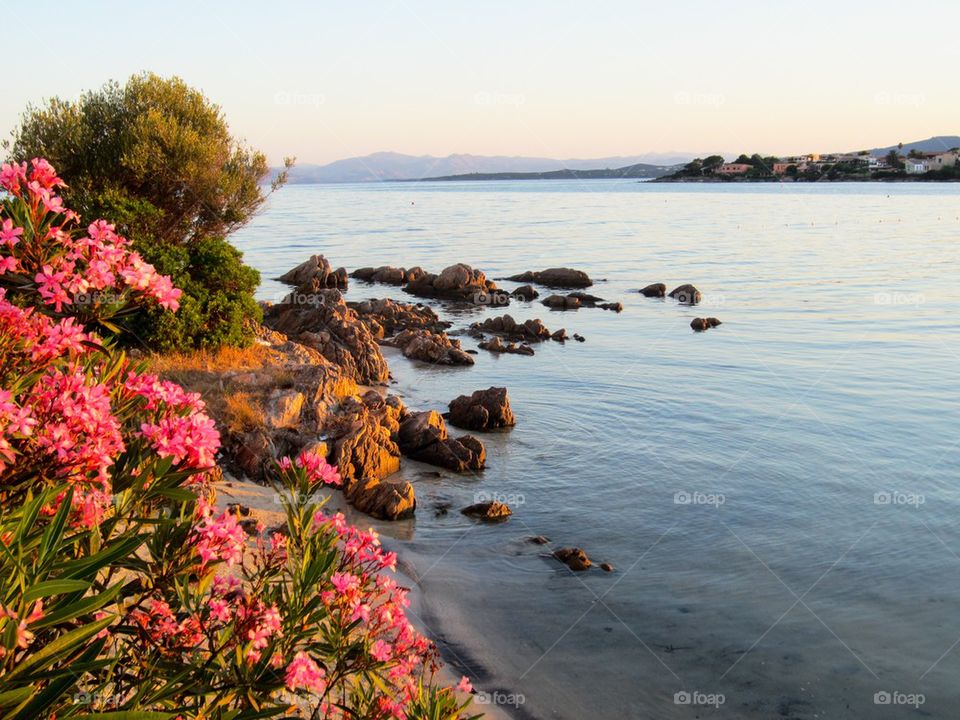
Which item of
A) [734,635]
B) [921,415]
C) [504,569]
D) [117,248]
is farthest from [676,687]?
[921,415]

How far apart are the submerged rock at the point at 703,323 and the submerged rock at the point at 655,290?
8.58 meters

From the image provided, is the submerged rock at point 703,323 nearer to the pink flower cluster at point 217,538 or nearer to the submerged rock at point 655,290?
the submerged rock at point 655,290

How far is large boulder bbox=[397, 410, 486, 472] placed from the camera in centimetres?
1673

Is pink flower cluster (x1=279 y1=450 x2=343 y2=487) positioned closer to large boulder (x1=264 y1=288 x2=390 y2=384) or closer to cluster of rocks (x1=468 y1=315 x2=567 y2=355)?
large boulder (x1=264 y1=288 x2=390 y2=384)

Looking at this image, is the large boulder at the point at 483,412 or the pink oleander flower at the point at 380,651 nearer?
the pink oleander flower at the point at 380,651

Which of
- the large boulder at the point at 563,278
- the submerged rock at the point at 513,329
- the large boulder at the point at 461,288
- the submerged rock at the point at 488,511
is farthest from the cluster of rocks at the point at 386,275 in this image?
the submerged rock at the point at 488,511

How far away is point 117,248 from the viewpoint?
445cm

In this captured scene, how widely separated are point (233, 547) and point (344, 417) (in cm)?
1229

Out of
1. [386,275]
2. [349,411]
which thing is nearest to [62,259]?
[349,411]

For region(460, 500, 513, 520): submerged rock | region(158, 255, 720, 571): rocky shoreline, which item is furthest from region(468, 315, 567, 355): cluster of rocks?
region(460, 500, 513, 520): submerged rock

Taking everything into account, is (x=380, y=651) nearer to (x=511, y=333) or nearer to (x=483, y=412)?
(x=483, y=412)

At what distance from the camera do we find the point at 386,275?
49.7 m

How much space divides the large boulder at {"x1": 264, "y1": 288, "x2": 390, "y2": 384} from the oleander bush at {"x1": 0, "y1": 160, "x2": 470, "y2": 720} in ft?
57.4

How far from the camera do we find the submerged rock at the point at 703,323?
3438cm
